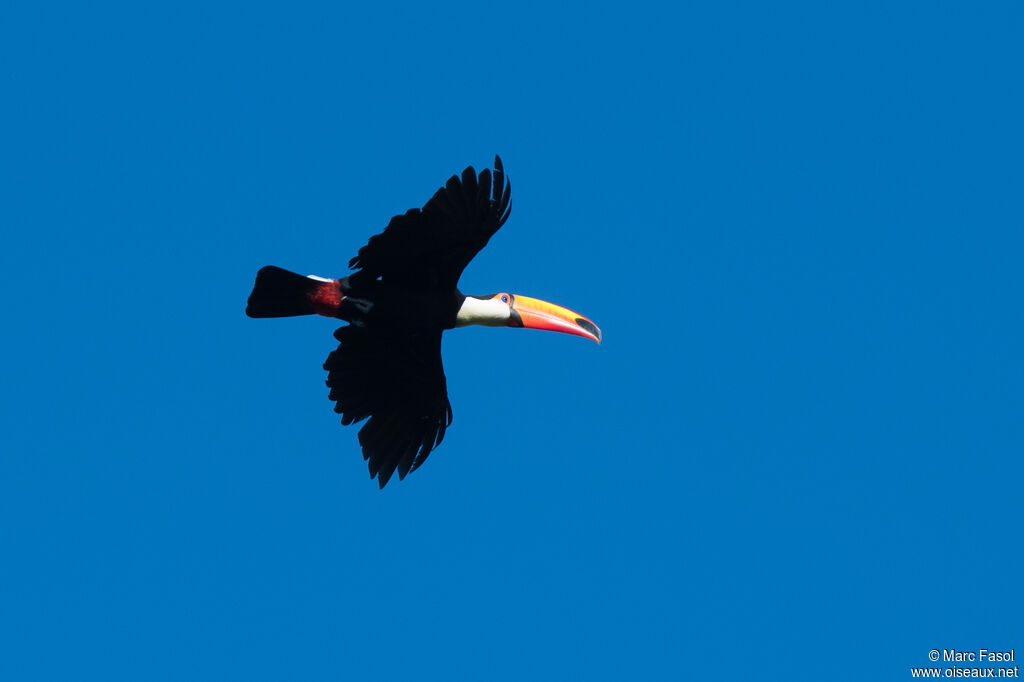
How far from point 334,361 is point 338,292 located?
1045mm

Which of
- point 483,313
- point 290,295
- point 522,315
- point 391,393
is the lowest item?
point 391,393

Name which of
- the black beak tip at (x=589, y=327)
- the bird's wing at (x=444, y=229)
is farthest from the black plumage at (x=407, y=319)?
the black beak tip at (x=589, y=327)

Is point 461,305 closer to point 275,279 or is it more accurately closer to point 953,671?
point 275,279

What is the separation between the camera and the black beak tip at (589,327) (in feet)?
51.6

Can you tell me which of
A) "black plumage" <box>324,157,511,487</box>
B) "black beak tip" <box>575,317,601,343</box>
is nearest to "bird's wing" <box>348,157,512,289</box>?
"black plumage" <box>324,157,511,487</box>

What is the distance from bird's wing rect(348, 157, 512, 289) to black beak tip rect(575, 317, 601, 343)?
6.46 feet

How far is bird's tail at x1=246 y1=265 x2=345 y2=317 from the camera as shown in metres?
14.2

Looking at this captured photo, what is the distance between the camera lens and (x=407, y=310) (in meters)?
14.7

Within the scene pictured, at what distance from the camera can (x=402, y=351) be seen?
50.1 feet

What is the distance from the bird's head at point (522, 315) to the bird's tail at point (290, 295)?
4.97ft

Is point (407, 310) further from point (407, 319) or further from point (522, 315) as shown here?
point (522, 315)

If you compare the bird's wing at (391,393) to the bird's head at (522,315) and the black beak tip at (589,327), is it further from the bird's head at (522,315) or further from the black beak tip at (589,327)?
the black beak tip at (589,327)

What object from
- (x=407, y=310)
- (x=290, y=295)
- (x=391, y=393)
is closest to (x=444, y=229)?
(x=407, y=310)

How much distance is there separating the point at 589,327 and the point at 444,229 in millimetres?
2625
